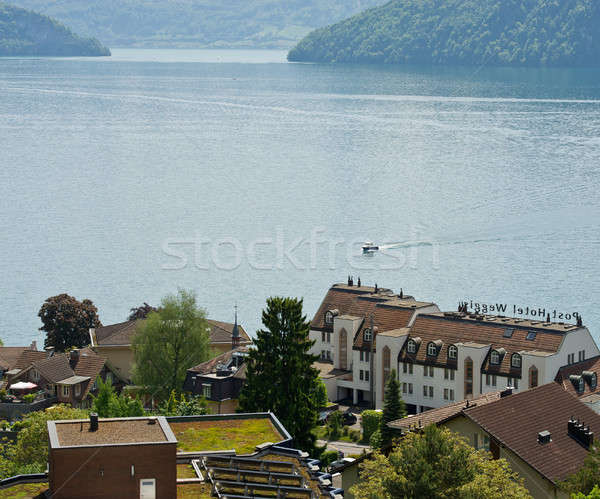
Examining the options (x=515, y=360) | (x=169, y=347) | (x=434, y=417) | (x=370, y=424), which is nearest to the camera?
(x=434, y=417)

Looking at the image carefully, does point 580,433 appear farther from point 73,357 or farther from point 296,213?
point 296,213

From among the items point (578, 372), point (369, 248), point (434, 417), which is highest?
point (434, 417)

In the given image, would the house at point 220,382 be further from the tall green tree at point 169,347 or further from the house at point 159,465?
the house at point 159,465

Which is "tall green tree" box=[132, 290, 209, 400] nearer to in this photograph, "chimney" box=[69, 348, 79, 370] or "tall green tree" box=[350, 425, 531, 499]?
"chimney" box=[69, 348, 79, 370]

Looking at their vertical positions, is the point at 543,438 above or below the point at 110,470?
below

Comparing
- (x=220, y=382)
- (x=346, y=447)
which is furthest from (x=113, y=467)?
(x=220, y=382)

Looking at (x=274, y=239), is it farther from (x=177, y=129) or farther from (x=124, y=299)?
(x=177, y=129)
